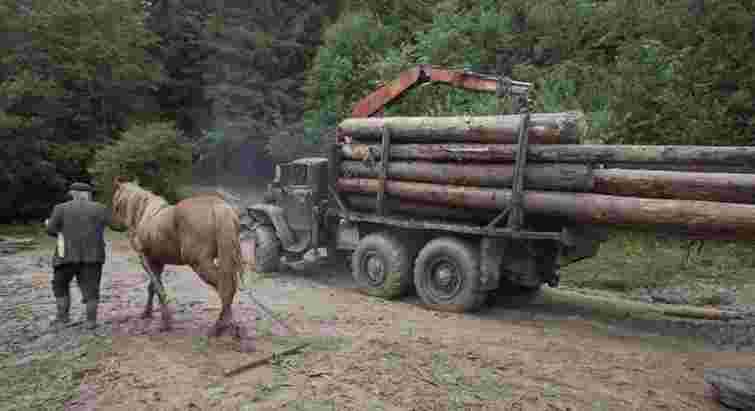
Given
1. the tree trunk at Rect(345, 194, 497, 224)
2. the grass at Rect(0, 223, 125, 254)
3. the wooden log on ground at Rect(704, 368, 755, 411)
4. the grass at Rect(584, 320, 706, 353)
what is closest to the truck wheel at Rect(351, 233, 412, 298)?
the tree trunk at Rect(345, 194, 497, 224)

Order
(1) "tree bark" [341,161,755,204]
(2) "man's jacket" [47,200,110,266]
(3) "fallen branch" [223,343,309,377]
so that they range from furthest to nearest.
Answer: (2) "man's jacket" [47,200,110,266] → (1) "tree bark" [341,161,755,204] → (3) "fallen branch" [223,343,309,377]

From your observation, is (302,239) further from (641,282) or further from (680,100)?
(680,100)

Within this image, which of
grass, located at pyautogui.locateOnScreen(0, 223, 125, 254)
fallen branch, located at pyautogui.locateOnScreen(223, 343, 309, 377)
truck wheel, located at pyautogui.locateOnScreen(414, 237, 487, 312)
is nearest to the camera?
fallen branch, located at pyautogui.locateOnScreen(223, 343, 309, 377)

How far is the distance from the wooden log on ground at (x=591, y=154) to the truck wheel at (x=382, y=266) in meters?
1.53

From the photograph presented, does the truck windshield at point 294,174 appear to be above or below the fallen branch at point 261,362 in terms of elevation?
above

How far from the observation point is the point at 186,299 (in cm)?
877

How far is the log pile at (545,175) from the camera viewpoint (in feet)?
21.3

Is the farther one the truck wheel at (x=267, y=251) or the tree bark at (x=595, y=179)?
the truck wheel at (x=267, y=251)

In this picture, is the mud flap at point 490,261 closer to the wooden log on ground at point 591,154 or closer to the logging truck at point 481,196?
the logging truck at point 481,196


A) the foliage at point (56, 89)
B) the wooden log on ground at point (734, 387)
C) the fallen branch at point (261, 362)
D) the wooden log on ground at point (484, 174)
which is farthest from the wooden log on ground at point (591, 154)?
the foliage at point (56, 89)

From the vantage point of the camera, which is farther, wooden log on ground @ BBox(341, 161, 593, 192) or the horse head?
wooden log on ground @ BBox(341, 161, 593, 192)

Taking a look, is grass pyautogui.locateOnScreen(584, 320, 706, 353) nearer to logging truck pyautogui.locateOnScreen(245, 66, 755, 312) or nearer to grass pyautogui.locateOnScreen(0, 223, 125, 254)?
logging truck pyautogui.locateOnScreen(245, 66, 755, 312)

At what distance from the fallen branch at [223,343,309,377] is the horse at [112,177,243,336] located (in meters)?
0.88

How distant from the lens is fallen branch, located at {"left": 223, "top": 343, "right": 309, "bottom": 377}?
5.27 meters
